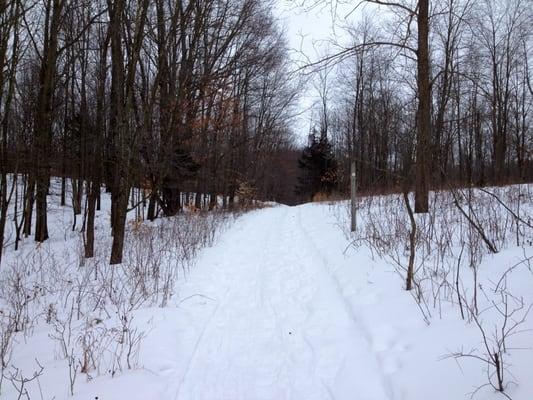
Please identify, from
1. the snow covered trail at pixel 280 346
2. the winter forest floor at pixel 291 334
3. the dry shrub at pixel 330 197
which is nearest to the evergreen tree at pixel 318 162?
the dry shrub at pixel 330 197

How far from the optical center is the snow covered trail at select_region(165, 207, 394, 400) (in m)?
2.85

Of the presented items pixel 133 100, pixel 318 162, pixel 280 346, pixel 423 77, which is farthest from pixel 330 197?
pixel 280 346

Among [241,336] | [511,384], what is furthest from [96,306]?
[511,384]

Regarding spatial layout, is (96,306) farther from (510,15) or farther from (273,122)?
(510,15)

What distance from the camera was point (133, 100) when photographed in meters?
9.16

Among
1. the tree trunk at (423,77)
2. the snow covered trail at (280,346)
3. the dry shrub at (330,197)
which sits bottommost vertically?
the snow covered trail at (280,346)

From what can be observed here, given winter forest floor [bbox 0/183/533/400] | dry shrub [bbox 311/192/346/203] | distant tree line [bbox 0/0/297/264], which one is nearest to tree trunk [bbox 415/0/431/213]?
winter forest floor [bbox 0/183/533/400]

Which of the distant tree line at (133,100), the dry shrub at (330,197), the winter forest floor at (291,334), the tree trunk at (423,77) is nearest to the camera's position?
the winter forest floor at (291,334)

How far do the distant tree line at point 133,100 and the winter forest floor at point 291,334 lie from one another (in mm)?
3005

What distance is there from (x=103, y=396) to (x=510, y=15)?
31644mm

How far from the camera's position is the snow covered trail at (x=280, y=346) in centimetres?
285

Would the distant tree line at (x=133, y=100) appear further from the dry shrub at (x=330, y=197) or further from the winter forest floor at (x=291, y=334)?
the dry shrub at (x=330, y=197)

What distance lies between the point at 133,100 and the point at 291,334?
24.8ft

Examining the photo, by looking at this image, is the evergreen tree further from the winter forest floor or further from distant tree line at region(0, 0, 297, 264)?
the winter forest floor
